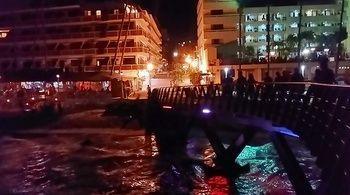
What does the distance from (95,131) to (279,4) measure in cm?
8204

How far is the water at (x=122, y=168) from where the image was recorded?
88.9 feet

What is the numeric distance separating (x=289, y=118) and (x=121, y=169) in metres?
17.7

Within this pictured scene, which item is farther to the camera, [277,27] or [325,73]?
[277,27]

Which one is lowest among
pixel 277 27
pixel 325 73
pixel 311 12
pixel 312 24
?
pixel 325 73

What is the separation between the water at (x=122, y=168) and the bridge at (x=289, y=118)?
1652mm

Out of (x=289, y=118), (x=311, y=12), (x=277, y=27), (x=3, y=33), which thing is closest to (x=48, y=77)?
(x=3, y=33)

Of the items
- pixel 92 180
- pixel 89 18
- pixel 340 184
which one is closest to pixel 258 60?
pixel 89 18

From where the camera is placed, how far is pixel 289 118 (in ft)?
55.2

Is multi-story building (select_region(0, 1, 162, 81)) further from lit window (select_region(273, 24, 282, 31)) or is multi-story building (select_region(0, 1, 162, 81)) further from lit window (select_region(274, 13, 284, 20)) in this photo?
lit window (select_region(273, 24, 282, 31))

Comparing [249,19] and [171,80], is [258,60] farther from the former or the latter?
[249,19]

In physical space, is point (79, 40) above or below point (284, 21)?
below

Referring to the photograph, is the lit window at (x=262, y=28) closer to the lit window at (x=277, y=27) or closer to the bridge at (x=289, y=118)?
the lit window at (x=277, y=27)

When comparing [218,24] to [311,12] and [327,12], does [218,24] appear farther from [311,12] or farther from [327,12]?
[327,12]

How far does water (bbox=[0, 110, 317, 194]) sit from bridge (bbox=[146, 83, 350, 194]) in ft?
5.42
